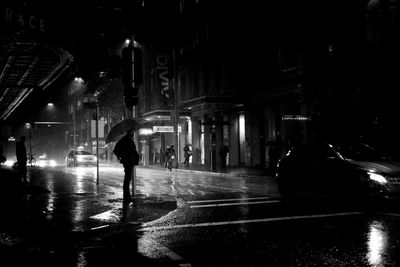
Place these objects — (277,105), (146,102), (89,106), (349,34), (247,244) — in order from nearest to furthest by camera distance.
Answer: (247,244), (89,106), (349,34), (277,105), (146,102)

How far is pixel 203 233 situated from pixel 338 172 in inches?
197

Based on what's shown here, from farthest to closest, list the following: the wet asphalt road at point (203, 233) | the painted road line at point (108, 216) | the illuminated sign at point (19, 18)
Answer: the painted road line at point (108, 216) < the wet asphalt road at point (203, 233) < the illuminated sign at point (19, 18)

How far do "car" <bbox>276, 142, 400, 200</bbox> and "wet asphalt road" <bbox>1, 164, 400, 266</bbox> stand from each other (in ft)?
1.32

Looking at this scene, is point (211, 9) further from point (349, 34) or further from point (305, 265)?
point (305, 265)

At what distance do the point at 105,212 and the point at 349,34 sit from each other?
18112 millimetres

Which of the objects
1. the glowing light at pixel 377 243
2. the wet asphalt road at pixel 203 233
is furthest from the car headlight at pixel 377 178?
the glowing light at pixel 377 243

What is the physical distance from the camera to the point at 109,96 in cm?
5616

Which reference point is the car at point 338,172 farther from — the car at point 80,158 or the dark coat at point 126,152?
the car at point 80,158

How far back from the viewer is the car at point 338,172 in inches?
466

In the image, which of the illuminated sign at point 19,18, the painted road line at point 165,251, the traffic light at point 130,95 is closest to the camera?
the illuminated sign at point 19,18

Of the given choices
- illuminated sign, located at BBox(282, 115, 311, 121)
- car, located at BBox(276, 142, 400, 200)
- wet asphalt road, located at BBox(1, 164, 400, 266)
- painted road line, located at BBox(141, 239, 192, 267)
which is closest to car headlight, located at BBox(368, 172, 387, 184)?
car, located at BBox(276, 142, 400, 200)

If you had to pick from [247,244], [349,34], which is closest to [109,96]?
[349,34]

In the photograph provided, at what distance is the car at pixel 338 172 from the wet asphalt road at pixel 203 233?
0.40 m

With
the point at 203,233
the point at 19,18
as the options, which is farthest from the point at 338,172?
the point at 19,18
